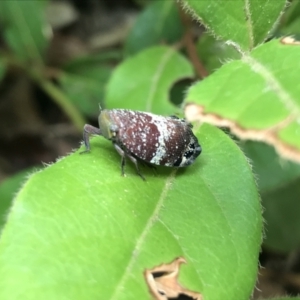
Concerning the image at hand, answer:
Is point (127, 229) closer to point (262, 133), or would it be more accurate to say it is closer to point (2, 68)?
point (262, 133)

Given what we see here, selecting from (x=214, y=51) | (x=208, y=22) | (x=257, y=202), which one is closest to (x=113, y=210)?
(x=257, y=202)

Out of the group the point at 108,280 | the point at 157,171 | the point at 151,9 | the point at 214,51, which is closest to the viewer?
the point at 108,280

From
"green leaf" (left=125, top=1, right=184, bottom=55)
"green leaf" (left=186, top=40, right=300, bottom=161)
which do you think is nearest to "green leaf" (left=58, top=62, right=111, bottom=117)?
"green leaf" (left=125, top=1, right=184, bottom=55)

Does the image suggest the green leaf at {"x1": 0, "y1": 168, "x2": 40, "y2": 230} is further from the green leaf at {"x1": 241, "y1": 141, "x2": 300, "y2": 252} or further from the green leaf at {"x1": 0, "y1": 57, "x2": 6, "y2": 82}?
the green leaf at {"x1": 241, "y1": 141, "x2": 300, "y2": 252}

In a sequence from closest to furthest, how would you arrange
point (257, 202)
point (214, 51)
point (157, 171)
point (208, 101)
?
point (208, 101)
point (257, 202)
point (157, 171)
point (214, 51)

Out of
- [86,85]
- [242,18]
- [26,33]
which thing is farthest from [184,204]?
[26,33]

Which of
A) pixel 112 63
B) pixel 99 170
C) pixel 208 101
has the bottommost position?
pixel 112 63

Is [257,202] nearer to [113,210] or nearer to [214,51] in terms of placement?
[113,210]
